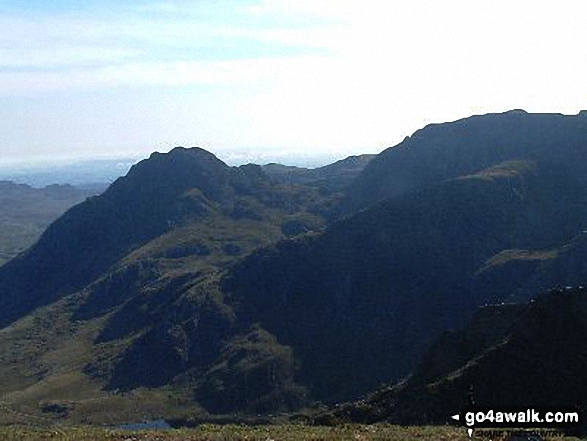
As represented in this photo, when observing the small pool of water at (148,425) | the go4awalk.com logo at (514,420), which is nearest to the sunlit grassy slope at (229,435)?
the go4awalk.com logo at (514,420)

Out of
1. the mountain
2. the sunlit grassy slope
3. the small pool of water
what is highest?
the sunlit grassy slope

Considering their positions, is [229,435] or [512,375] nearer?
[229,435]

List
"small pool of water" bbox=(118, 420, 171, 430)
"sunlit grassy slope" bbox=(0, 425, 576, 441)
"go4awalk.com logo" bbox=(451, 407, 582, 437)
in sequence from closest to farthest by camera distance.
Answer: "go4awalk.com logo" bbox=(451, 407, 582, 437) < "sunlit grassy slope" bbox=(0, 425, 576, 441) < "small pool of water" bbox=(118, 420, 171, 430)

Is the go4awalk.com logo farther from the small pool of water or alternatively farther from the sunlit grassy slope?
the small pool of water

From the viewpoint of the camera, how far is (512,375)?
275 feet

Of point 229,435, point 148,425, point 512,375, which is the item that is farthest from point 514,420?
point 148,425

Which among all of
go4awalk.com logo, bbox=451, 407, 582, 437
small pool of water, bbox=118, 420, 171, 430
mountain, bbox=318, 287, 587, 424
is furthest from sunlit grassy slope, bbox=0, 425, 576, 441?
small pool of water, bbox=118, 420, 171, 430

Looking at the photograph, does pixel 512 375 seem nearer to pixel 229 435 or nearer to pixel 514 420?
pixel 514 420

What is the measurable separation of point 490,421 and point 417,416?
36937 millimetres

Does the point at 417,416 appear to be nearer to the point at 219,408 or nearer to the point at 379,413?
the point at 379,413

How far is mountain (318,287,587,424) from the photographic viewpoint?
254 ft

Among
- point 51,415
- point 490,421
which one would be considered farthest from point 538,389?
point 51,415

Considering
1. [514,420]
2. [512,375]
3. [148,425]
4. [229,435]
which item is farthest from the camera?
[148,425]

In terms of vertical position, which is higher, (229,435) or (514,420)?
(514,420)
